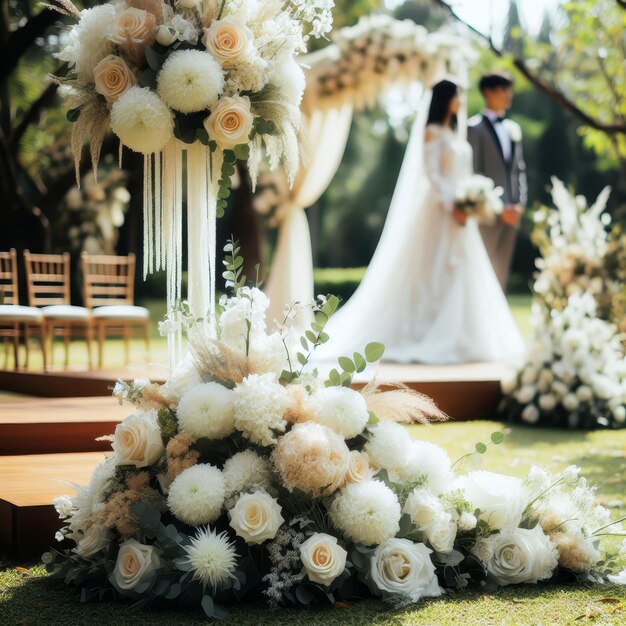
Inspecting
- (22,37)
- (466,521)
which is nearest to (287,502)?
(466,521)

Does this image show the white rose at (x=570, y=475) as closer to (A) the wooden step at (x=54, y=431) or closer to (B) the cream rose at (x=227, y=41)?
(B) the cream rose at (x=227, y=41)

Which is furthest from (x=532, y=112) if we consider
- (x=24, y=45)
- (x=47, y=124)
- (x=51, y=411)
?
(x=51, y=411)

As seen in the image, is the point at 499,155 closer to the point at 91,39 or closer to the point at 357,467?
the point at 91,39

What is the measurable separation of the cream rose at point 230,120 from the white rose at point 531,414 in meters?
4.44

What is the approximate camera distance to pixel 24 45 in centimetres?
1147

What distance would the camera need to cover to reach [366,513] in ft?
10.2

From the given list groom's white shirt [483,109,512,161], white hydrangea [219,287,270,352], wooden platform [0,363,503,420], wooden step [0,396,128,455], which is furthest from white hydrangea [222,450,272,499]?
groom's white shirt [483,109,512,161]

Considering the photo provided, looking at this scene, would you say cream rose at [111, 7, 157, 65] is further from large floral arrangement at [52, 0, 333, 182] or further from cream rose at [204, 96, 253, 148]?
cream rose at [204, 96, 253, 148]

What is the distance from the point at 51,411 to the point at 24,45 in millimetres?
7041

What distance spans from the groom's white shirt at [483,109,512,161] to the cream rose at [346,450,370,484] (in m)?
7.11

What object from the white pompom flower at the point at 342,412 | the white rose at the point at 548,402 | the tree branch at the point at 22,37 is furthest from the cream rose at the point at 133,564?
the tree branch at the point at 22,37

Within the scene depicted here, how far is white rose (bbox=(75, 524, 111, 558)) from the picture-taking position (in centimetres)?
322

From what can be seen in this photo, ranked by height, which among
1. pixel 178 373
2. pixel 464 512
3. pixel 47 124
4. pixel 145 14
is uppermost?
pixel 47 124

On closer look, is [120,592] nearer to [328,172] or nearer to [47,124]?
[328,172]
